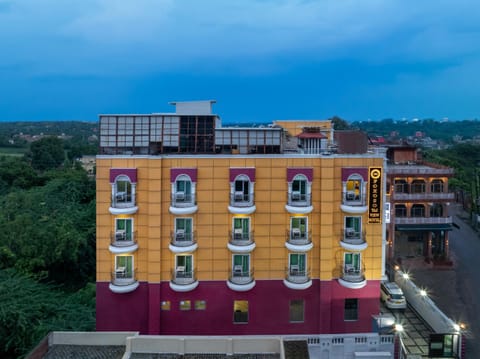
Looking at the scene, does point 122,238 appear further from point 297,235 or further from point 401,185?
point 401,185

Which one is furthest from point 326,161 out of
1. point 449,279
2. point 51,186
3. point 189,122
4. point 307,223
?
point 51,186

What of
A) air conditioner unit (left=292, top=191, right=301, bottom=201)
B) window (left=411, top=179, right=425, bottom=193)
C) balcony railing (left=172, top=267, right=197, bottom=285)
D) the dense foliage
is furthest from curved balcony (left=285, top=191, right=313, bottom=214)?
window (left=411, top=179, right=425, bottom=193)

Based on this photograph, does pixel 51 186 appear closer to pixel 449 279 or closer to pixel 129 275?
pixel 129 275

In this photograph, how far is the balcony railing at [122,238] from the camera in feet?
74.3

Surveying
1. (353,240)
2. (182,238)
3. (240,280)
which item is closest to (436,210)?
(353,240)

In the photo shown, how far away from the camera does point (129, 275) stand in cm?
2298

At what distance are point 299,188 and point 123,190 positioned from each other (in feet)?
32.6

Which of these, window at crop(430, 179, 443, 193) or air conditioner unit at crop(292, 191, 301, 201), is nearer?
air conditioner unit at crop(292, 191, 301, 201)

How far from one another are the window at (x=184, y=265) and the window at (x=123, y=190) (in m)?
4.42

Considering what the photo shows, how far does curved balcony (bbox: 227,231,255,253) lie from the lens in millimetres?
22770

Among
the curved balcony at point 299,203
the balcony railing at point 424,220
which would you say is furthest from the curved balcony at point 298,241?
the balcony railing at point 424,220

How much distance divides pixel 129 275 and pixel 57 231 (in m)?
20.5

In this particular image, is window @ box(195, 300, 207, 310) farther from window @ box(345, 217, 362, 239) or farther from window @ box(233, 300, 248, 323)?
window @ box(345, 217, 362, 239)

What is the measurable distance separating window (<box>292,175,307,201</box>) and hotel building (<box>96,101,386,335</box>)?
0.06m
